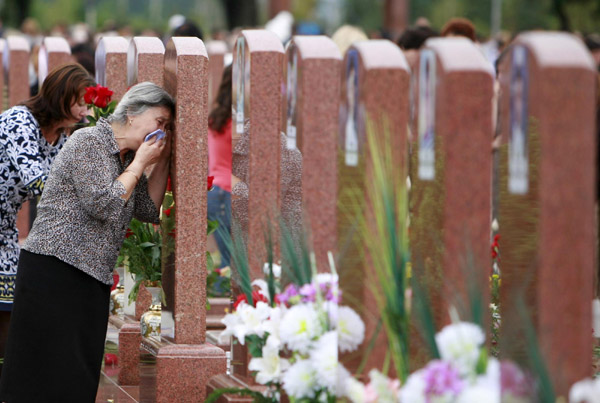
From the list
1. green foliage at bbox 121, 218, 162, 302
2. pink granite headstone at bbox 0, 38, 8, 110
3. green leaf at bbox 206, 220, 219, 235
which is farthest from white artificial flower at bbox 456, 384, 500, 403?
→ pink granite headstone at bbox 0, 38, 8, 110

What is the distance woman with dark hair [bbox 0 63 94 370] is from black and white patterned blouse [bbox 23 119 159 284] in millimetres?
881

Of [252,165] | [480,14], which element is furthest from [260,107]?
[480,14]

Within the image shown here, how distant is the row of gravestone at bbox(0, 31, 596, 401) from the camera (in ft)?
9.99

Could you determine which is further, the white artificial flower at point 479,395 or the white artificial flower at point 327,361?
the white artificial flower at point 327,361

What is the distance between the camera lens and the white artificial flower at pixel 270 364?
4062 mm

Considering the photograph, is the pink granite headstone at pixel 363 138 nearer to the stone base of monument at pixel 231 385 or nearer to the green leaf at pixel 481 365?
the green leaf at pixel 481 365

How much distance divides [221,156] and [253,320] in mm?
4388

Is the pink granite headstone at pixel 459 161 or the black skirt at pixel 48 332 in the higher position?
the pink granite headstone at pixel 459 161

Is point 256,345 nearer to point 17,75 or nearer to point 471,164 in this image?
point 471,164

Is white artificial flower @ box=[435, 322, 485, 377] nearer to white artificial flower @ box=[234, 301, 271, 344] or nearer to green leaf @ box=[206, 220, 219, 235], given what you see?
white artificial flower @ box=[234, 301, 271, 344]

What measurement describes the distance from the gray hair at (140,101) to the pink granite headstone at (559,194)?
99.4 inches

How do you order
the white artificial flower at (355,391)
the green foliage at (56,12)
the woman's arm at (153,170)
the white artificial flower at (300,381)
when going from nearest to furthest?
1. the white artificial flower at (355,391)
2. the white artificial flower at (300,381)
3. the woman's arm at (153,170)
4. the green foliage at (56,12)

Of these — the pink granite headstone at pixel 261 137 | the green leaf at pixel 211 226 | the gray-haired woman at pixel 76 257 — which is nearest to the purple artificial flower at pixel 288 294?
the pink granite headstone at pixel 261 137

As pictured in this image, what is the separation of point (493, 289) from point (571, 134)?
243cm
